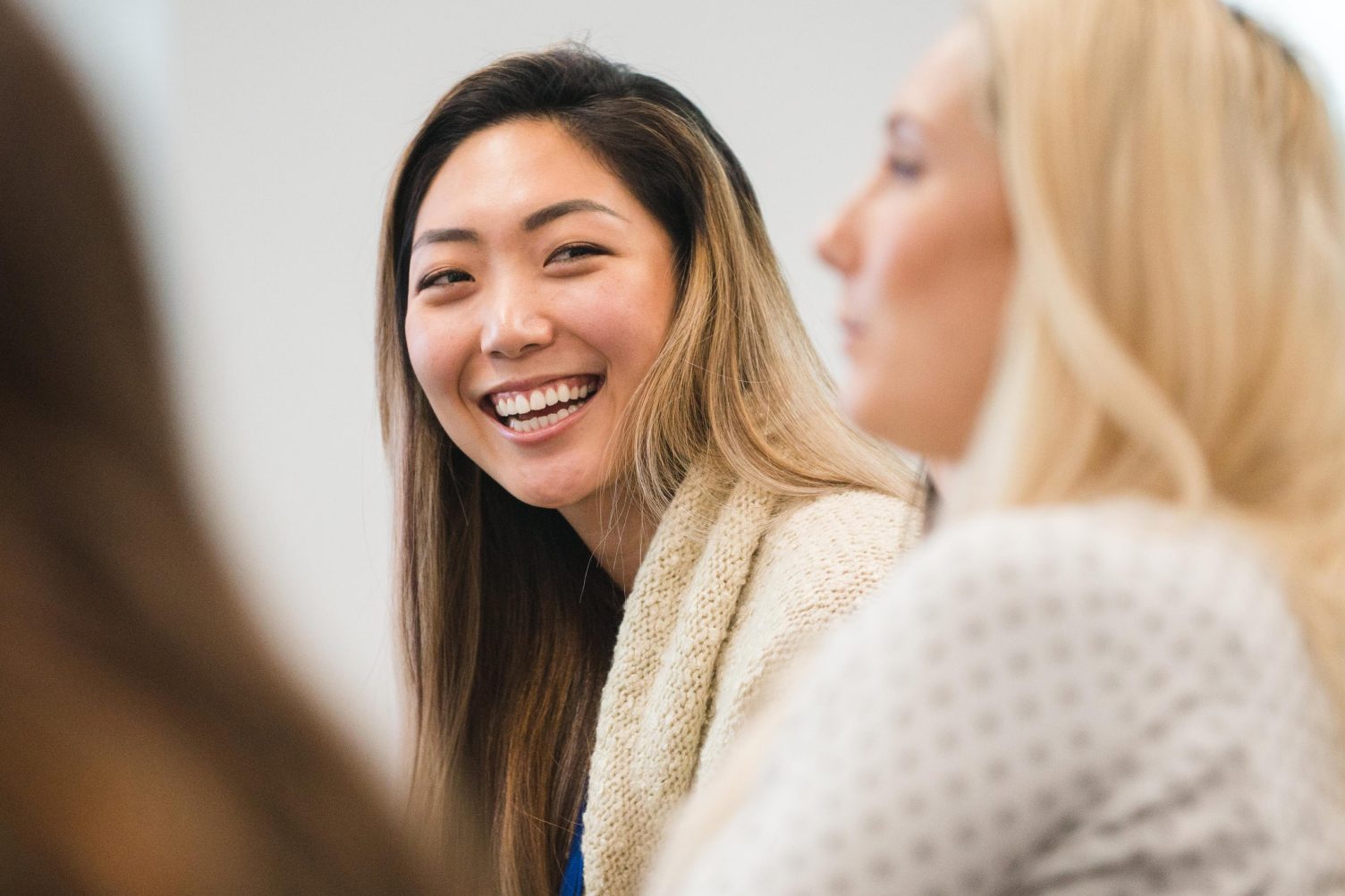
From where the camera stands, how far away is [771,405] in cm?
134

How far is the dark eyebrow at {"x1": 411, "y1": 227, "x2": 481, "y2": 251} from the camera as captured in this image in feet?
4.57

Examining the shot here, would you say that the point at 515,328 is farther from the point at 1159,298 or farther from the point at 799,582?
the point at 1159,298

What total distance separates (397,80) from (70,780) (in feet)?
6.45

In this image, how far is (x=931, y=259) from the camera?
65 centimetres

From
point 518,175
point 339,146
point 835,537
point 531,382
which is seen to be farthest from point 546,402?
point 339,146

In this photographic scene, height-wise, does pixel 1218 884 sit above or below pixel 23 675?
below

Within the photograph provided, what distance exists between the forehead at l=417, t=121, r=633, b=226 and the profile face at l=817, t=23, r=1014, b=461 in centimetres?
74

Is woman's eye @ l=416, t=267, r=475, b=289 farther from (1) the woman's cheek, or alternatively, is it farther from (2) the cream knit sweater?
(2) the cream knit sweater

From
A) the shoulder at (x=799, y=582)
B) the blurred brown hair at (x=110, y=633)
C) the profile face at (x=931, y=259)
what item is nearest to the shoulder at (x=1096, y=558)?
the profile face at (x=931, y=259)

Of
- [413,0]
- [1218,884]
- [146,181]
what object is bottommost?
[1218,884]

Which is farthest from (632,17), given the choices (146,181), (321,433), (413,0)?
(146,181)

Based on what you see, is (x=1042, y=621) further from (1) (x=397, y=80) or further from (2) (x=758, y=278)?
(1) (x=397, y=80)

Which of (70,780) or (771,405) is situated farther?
A: (771,405)

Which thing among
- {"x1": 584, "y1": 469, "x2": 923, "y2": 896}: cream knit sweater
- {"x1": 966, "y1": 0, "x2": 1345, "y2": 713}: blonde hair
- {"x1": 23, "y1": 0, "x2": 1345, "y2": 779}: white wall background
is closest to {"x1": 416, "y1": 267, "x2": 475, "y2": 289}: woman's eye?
{"x1": 584, "y1": 469, "x2": 923, "y2": 896}: cream knit sweater
